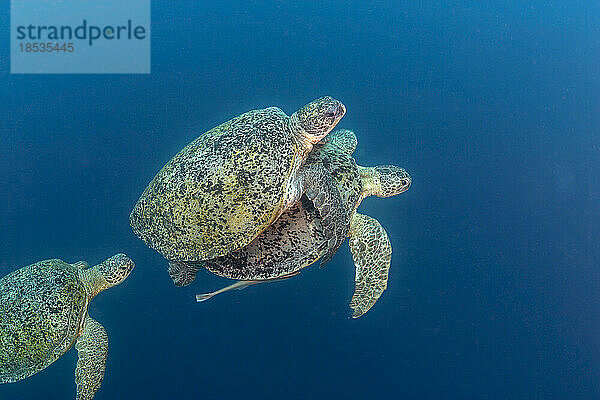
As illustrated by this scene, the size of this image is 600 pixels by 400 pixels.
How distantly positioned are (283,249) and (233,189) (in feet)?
2.03

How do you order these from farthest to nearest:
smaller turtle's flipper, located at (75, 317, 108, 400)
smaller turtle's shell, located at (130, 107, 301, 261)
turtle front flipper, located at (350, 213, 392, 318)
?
smaller turtle's flipper, located at (75, 317, 108, 400), turtle front flipper, located at (350, 213, 392, 318), smaller turtle's shell, located at (130, 107, 301, 261)

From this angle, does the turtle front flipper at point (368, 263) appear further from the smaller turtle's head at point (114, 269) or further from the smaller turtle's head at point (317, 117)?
the smaller turtle's head at point (114, 269)

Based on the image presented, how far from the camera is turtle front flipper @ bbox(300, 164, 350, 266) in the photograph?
6.28 ft

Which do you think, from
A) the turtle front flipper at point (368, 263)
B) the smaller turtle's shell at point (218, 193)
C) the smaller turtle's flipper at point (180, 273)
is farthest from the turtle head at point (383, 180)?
the smaller turtle's flipper at point (180, 273)

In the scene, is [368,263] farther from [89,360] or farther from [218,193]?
[89,360]

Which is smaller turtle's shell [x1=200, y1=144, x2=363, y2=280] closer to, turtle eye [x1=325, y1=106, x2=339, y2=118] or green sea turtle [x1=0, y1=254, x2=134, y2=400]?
turtle eye [x1=325, y1=106, x2=339, y2=118]

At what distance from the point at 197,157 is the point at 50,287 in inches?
68.0

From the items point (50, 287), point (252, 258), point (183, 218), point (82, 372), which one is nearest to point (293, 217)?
point (252, 258)

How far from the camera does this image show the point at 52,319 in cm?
256

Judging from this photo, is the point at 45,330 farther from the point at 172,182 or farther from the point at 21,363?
the point at 172,182

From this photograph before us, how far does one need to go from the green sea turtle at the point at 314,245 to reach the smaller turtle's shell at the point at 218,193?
33cm

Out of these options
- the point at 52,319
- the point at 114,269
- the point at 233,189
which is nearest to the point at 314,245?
the point at 233,189

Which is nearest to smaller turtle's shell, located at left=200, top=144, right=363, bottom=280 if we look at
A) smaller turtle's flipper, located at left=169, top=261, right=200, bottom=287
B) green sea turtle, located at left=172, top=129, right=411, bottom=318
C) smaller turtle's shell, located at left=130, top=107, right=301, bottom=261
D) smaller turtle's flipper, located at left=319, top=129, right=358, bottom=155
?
green sea turtle, located at left=172, top=129, right=411, bottom=318

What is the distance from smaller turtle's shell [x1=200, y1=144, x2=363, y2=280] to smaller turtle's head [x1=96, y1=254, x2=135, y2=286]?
1.24 meters
